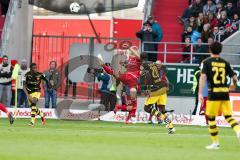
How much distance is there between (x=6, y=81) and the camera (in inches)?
1455

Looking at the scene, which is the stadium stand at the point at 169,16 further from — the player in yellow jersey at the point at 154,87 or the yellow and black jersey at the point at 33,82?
the yellow and black jersey at the point at 33,82

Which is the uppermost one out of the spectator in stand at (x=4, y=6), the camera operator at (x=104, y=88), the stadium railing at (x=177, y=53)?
the spectator in stand at (x=4, y=6)

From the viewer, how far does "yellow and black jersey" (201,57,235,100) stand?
1945 centimetres

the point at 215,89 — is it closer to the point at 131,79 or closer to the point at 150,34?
the point at 131,79

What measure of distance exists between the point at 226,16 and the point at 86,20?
9.77 metres

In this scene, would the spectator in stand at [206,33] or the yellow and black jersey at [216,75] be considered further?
the spectator in stand at [206,33]

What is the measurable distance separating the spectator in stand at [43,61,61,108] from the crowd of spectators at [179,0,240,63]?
5427 mm

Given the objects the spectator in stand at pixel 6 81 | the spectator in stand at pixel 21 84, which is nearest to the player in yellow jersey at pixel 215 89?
the spectator in stand at pixel 21 84

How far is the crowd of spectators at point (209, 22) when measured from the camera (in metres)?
35.7

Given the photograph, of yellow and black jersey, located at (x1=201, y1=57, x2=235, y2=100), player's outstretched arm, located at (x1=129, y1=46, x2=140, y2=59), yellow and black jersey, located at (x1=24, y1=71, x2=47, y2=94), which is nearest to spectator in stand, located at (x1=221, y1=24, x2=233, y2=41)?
player's outstretched arm, located at (x1=129, y1=46, x2=140, y2=59)

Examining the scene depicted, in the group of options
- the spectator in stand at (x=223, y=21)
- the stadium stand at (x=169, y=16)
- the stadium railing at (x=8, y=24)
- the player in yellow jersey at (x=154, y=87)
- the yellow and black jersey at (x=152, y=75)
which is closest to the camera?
the player in yellow jersey at (x=154, y=87)

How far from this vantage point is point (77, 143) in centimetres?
2020

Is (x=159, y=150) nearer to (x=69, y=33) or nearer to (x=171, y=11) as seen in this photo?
(x=171, y=11)

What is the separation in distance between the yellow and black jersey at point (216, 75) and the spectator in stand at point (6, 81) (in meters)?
18.0
